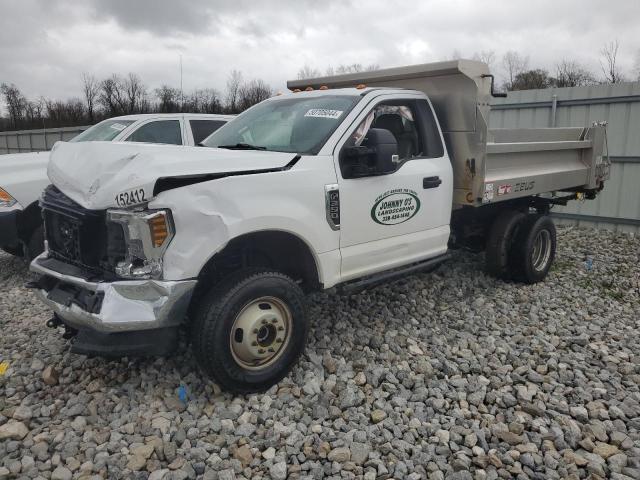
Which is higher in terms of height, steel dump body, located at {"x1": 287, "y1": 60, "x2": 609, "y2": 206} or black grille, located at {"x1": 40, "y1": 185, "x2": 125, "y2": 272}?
steel dump body, located at {"x1": 287, "y1": 60, "x2": 609, "y2": 206}

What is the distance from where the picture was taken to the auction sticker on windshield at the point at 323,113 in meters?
4.29

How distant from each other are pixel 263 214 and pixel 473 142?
2443 millimetres

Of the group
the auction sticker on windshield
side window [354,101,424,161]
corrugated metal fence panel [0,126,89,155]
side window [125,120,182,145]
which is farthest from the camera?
corrugated metal fence panel [0,126,89,155]

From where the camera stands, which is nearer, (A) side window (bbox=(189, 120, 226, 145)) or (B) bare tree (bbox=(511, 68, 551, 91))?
(A) side window (bbox=(189, 120, 226, 145))

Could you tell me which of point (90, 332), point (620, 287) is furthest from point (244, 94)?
point (90, 332)

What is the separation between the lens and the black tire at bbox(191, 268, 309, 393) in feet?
11.1

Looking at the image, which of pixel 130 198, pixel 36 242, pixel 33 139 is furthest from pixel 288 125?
pixel 33 139

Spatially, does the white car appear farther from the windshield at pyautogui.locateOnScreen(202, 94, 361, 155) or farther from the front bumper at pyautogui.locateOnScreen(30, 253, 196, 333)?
the front bumper at pyautogui.locateOnScreen(30, 253, 196, 333)

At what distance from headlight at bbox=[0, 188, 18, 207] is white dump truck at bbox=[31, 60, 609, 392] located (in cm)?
222

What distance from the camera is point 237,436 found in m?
3.27

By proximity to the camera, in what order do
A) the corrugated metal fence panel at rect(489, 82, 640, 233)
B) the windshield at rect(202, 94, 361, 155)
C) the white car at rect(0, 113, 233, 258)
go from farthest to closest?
the corrugated metal fence panel at rect(489, 82, 640, 233)
the white car at rect(0, 113, 233, 258)
the windshield at rect(202, 94, 361, 155)

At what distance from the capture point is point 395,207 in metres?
4.45

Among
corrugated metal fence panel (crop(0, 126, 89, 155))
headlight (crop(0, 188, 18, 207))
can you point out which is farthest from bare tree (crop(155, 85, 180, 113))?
headlight (crop(0, 188, 18, 207))

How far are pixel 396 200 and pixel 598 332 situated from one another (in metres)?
2.19
